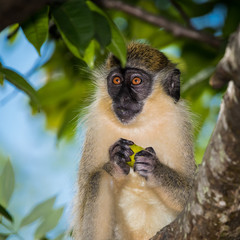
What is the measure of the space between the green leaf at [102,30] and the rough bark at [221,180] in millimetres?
911

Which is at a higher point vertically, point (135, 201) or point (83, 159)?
point (83, 159)

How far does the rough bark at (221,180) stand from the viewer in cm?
206

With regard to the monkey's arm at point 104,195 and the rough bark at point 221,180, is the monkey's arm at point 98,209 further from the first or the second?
the rough bark at point 221,180

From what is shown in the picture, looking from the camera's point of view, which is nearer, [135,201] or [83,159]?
[135,201]

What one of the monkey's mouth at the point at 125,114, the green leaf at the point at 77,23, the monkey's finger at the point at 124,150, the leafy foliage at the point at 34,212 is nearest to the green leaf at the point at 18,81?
the green leaf at the point at 77,23

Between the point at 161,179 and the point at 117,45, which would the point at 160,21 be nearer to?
the point at 117,45

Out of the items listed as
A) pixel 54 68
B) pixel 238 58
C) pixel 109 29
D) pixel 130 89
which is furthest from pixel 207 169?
pixel 54 68

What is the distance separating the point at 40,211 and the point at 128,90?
A: 1.52 metres

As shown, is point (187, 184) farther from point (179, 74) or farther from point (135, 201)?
point (179, 74)

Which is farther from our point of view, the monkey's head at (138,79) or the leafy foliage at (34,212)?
the monkey's head at (138,79)

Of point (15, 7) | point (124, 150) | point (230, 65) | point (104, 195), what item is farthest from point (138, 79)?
point (15, 7)

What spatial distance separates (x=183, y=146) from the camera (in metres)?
4.55

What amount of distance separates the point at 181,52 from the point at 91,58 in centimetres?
253

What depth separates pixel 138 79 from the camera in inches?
194
